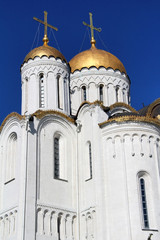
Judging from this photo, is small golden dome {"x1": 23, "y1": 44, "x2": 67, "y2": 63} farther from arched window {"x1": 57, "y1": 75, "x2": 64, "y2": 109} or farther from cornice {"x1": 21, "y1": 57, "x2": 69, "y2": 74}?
arched window {"x1": 57, "y1": 75, "x2": 64, "y2": 109}

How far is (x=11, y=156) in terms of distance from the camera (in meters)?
22.0

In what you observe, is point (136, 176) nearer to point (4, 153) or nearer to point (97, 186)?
point (97, 186)

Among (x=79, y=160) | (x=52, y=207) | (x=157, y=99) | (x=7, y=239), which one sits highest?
(x=157, y=99)

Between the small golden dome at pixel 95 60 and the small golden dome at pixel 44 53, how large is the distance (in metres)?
3.18

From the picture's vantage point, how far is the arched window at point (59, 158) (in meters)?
21.0

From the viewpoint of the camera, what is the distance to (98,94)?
1040 inches

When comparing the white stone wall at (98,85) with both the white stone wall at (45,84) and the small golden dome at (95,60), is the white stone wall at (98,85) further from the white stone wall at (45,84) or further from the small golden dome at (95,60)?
the white stone wall at (45,84)

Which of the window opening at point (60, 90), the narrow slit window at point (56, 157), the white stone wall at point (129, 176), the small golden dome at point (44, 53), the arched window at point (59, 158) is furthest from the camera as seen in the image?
the small golden dome at point (44, 53)

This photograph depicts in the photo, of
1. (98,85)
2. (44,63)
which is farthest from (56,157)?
(98,85)

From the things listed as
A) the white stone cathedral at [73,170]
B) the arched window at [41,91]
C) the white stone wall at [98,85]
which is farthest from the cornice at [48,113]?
the white stone wall at [98,85]

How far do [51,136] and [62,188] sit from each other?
2867 mm

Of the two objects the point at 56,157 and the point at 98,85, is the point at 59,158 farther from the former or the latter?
the point at 98,85

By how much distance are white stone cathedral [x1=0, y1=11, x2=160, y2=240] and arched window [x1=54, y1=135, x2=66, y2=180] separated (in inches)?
2.2

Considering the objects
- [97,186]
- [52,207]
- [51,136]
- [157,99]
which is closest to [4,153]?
[51,136]
